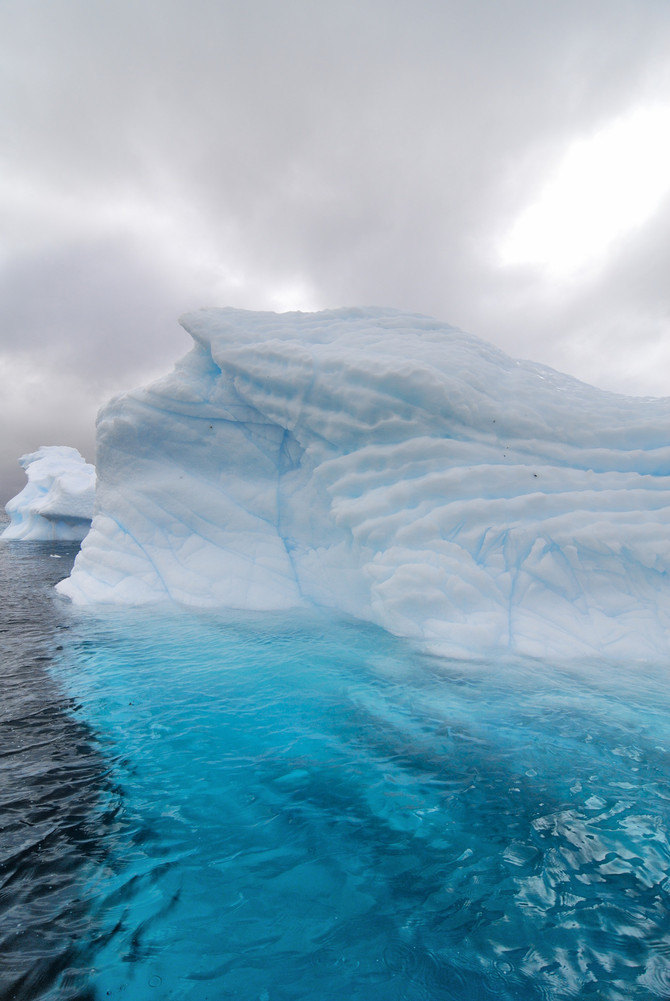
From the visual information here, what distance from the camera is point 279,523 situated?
10.2 m

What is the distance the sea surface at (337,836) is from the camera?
7.30 feet

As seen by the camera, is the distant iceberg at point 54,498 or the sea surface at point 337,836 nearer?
the sea surface at point 337,836

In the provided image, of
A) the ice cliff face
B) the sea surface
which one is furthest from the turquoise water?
the ice cliff face

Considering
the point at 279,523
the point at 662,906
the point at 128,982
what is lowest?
the point at 128,982

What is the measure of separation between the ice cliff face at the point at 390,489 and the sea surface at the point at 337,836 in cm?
147

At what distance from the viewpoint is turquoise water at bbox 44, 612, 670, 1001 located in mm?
2223

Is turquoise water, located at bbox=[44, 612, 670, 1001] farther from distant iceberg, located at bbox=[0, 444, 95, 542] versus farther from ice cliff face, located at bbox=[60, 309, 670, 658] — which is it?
distant iceberg, located at bbox=[0, 444, 95, 542]

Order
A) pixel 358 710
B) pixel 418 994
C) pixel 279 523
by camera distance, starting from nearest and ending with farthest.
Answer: pixel 418 994
pixel 358 710
pixel 279 523

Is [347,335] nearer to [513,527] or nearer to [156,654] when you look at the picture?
[513,527]

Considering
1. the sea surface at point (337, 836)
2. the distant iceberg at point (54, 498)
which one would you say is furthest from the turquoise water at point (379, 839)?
the distant iceberg at point (54, 498)

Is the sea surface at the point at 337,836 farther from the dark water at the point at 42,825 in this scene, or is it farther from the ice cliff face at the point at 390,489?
the ice cliff face at the point at 390,489

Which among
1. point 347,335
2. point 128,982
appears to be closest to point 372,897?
point 128,982

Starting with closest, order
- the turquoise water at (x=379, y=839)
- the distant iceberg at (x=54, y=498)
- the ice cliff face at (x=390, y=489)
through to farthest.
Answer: the turquoise water at (x=379, y=839) < the ice cliff face at (x=390, y=489) < the distant iceberg at (x=54, y=498)

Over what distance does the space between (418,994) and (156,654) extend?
541 cm
